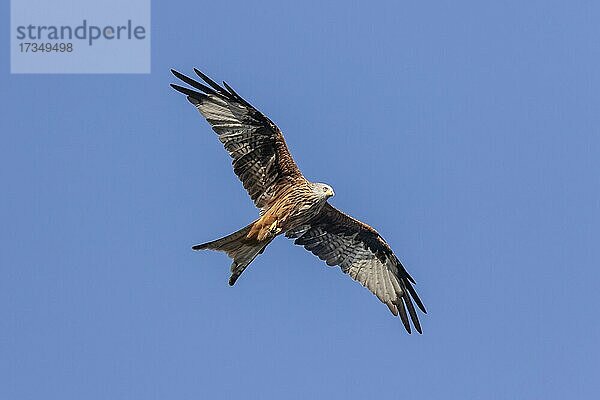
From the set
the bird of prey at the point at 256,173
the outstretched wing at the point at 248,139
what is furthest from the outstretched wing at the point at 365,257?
the outstretched wing at the point at 248,139

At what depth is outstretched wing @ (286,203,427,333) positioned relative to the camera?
71.4 feet

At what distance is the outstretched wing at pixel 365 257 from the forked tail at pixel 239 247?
1.56 meters

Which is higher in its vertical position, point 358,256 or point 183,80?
point 183,80

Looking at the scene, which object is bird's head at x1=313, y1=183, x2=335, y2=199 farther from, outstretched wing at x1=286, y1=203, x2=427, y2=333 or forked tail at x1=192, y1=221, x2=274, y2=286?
outstretched wing at x1=286, y1=203, x2=427, y2=333

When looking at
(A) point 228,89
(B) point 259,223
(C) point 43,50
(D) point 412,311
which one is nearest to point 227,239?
(B) point 259,223

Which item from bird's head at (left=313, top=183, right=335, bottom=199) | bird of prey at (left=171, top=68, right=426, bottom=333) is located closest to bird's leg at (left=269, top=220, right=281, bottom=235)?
bird of prey at (left=171, top=68, right=426, bottom=333)

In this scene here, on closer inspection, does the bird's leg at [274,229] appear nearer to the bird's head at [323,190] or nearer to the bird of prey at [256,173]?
the bird of prey at [256,173]

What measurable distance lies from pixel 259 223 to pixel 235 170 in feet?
2.96

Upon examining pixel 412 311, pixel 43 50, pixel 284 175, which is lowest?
pixel 412 311

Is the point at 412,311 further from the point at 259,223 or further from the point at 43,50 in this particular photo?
the point at 43,50

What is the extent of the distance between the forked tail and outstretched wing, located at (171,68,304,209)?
1.85ft

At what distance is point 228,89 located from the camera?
19781 mm

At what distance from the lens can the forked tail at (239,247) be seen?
19.9 meters

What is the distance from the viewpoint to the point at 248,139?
20.2 m
